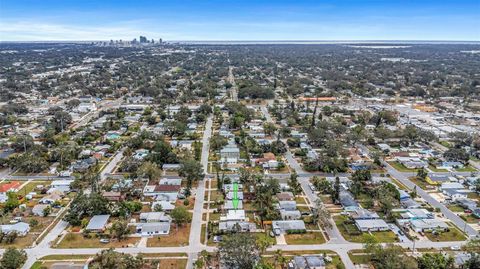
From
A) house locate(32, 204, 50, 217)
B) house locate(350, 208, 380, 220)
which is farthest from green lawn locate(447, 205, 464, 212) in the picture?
house locate(32, 204, 50, 217)

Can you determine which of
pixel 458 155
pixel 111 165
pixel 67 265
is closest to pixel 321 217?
pixel 67 265

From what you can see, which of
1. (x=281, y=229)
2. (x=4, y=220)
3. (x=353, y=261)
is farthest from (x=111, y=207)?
(x=353, y=261)

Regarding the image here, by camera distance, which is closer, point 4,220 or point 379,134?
point 4,220

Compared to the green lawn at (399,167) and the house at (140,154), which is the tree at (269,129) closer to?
the green lawn at (399,167)

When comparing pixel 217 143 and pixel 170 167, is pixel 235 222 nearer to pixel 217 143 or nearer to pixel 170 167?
pixel 170 167

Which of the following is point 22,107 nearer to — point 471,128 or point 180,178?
point 180,178

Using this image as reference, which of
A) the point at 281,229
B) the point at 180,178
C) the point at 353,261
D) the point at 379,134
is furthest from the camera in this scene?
the point at 379,134
